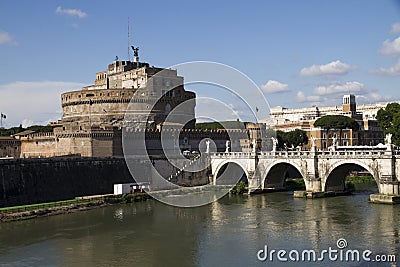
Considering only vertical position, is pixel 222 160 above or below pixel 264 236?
above

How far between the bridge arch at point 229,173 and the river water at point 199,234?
1076cm

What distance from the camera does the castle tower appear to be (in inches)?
3169

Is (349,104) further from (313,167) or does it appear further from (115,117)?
(313,167)

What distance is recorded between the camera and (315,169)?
3331cm

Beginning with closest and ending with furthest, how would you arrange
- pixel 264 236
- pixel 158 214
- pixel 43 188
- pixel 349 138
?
→ pixel 264 236
pixel 158 214
pixel 43 188
pixel 349 138

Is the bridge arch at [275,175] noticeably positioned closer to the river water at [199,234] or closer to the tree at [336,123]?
the river water at [199,234]

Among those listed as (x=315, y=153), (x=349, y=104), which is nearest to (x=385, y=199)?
(x=315, y=153)

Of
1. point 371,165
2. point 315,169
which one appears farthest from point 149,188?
point 371,165

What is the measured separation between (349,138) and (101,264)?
49441mm

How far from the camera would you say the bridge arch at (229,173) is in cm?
4238

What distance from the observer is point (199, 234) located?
23375mm

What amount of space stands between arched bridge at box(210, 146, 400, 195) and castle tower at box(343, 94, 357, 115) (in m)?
42.3

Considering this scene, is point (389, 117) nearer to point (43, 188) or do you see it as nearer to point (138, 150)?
point (138, 150)

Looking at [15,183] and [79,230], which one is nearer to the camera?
[79,230]
